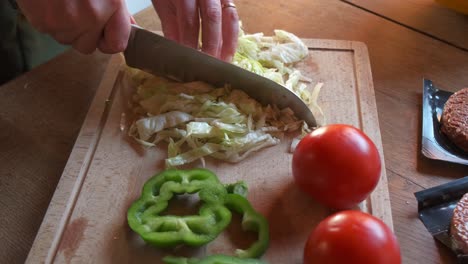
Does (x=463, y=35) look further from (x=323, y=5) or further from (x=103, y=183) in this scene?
(x=103, y=183)

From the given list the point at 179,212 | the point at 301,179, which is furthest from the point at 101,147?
the point at 301,179

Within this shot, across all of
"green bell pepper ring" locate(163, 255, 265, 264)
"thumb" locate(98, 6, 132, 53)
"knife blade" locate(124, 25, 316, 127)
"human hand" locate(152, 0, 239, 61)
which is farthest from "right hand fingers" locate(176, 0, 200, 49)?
"green bell pepper ring" locate(163, 255, 265, 264)

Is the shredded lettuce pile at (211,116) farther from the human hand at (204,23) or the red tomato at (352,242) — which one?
the red tomato at (352,242)

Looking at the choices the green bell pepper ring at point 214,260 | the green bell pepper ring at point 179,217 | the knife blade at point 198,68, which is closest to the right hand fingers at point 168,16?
the knife blade at point 198,68

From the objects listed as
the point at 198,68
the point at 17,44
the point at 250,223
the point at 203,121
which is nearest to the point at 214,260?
the point at 250,223

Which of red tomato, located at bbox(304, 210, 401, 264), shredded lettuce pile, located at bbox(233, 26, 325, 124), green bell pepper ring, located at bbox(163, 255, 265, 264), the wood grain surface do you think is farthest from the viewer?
shredded lettuce pile, located at bbox(233, 26, 325, 124)

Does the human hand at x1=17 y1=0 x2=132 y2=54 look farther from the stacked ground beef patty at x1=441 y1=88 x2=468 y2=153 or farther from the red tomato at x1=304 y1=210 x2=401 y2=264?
the stacked ground beef patty at x1=441 y1=88 x2=468 y2=153
